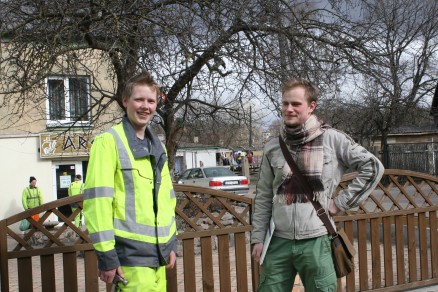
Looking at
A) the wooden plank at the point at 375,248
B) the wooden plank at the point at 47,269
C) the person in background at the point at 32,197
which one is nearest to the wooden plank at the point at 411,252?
the wooden plank at the point at 375,248

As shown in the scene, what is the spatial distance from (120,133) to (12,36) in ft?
17.7

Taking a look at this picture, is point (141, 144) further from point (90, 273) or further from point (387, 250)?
point (387, 250)

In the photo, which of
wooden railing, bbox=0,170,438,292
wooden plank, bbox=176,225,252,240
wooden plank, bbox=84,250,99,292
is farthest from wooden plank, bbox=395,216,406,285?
wooden plank, bbox=84,250,99,292

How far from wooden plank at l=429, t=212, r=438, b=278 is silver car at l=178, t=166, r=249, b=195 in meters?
13.9

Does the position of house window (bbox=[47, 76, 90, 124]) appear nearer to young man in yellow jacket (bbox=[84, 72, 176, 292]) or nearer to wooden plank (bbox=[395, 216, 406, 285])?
wooden plank (bbox=[395, 216, 406, 285])

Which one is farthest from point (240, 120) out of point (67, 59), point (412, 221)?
point (412, 221)

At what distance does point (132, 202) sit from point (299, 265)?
3.60ft

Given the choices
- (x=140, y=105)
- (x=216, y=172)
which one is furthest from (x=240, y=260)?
(x=216, y=172)

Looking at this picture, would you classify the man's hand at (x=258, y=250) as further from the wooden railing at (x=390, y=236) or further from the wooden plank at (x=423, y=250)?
the wooden plank at (x=423, y=250)

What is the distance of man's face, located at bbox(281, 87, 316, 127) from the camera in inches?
123

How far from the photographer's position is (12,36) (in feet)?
24.6

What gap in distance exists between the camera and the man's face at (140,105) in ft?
9.87

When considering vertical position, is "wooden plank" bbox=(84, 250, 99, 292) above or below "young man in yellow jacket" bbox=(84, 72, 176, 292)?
below

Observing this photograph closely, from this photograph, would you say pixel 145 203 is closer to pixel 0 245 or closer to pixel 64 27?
pixel 0 245
